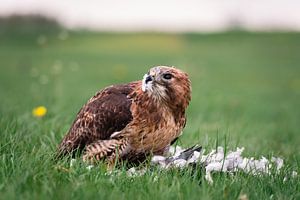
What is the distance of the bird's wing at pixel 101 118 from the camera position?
556 cm

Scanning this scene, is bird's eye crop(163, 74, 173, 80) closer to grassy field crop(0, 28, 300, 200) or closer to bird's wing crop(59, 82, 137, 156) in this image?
bird's wing crop(59, 82, 137, 156)

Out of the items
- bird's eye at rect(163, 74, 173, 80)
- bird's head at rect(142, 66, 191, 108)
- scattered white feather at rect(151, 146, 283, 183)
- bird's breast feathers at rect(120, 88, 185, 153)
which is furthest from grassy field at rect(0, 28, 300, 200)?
bird's eye at rect(163, 74, 173, 80)

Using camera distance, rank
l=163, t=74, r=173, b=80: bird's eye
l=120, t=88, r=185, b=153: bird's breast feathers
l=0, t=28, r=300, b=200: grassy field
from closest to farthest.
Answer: l=0, t=28, r=300, b=200: grassy field
l=163, t=74, r=173, b=80: bird's eye
l=120, t=88, r=185, b=153: bird's breast feathers

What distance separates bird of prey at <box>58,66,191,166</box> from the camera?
547 centimetres

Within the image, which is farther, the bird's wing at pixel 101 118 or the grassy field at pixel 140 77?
the bird's wing at pixel 101 118

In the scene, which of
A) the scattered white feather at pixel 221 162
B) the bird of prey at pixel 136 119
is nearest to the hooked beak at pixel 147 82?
the bird of prey at pixel 136 119

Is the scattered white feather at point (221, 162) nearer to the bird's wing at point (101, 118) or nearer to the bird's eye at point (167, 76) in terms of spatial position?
the bird's wing at point (101, 118)

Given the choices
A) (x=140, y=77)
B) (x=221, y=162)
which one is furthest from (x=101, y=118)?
(x=140, y=77)

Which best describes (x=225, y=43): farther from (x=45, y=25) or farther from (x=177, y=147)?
(x=177, y=147)

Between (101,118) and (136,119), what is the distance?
30cm

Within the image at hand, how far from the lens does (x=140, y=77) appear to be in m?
19.0

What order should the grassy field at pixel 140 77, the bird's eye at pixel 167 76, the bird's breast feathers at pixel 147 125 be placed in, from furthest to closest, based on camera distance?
the bird's breast feathers at pixel 147 125, the bird's eye at pixel 167 76, the grassy field at pixel 140 77

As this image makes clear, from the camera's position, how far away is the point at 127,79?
1828 centimetres

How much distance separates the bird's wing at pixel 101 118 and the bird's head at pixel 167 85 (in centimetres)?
24
